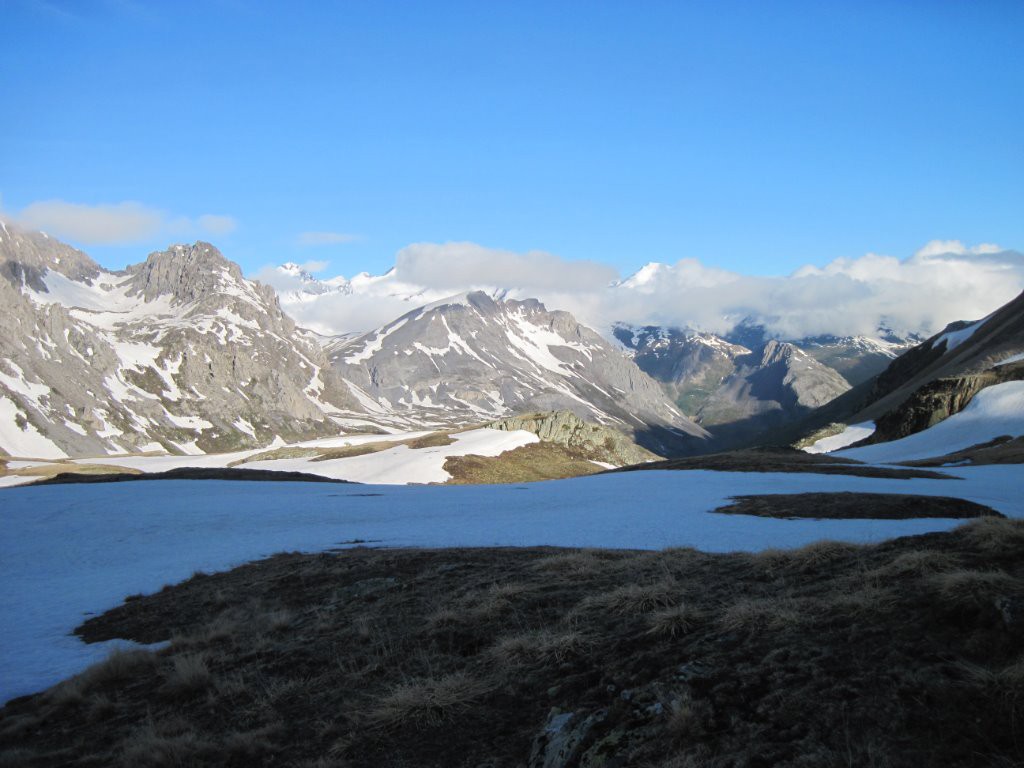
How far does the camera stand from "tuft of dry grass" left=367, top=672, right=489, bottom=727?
26.2 ft

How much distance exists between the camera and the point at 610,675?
7.93 meters

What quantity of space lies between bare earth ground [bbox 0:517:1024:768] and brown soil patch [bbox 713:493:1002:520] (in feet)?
41.4

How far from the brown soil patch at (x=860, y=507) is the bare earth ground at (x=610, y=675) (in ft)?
41.4

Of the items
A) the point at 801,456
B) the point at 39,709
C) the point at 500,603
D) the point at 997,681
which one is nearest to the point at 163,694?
the point at 39,709

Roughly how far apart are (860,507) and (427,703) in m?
21.8

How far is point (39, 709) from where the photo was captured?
1041 cm

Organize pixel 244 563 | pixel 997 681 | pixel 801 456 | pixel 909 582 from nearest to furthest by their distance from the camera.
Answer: pixel 997 681, pixel 909 582, pixel 244 563, pixel 801 456

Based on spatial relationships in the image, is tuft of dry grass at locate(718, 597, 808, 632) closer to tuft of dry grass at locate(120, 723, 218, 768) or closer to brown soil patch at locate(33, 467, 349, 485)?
tuft of dry grass at locate(120, 723, 218, 768)

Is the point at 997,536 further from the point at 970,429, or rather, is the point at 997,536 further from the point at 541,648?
the point at 970,429

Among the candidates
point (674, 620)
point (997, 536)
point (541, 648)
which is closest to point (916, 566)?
point (997, 536)

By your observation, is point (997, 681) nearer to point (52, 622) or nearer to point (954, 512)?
point (52, 622)

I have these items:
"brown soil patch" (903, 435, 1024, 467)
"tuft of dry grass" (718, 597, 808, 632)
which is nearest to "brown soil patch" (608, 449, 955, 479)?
"brown soil patch" (903, 435, 1024, 467)

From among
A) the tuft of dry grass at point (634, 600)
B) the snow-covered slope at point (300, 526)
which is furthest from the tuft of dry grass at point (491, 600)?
the snow-covered slope at point (300, 526)

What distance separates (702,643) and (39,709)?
10.3 meters
